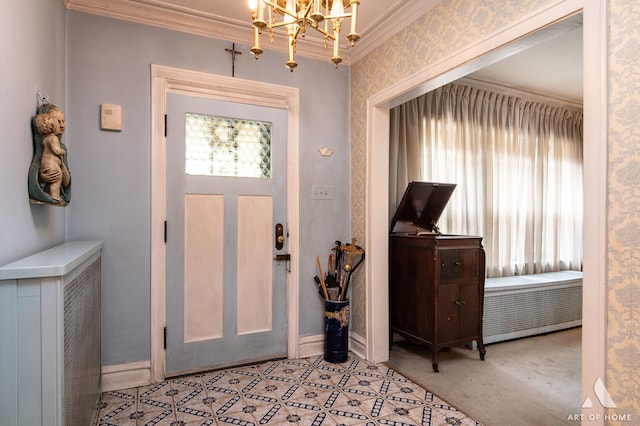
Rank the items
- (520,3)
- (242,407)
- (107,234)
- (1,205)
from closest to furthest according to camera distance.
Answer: (1,205)
(520,3)
(242,407)
(107,234)

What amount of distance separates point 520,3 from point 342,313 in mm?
2301

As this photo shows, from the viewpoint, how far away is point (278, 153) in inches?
114

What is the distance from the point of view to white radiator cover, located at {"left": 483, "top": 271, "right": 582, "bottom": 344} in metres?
3.36

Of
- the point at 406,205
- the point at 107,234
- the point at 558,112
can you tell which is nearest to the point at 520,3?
the point at 406,205

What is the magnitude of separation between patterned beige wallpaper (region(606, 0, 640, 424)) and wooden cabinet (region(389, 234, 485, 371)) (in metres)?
1.38

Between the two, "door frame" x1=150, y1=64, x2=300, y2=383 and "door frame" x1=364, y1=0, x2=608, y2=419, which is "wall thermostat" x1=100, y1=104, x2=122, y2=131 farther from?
"door frame" x1=364, y1=0, x2=608, y2=419

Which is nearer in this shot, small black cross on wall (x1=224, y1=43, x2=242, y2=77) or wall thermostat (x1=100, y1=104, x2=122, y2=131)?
wall thermostat (x1=100, y1=104, x2=122, y2=131)

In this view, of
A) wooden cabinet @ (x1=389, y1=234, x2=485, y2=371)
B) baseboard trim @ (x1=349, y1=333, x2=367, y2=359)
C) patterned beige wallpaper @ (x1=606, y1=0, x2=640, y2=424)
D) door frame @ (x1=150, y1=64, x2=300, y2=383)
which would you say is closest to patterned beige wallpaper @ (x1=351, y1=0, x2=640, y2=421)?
patterned beige wallpaper @ (x1=606, y1=0, x2=640, y2=424)

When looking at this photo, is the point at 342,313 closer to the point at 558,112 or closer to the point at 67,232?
the point at 67,232

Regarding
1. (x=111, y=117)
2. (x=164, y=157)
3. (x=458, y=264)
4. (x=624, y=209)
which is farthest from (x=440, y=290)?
(x=111, y=117)

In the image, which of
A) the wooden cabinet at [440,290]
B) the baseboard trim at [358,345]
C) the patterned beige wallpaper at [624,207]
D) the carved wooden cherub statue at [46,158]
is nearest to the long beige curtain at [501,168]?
the wooden cabinet at [440,290]

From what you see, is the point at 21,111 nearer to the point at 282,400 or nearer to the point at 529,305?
the point at 282,400

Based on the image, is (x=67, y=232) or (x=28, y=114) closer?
(x=28, y=114)

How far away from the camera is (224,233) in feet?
8.95
